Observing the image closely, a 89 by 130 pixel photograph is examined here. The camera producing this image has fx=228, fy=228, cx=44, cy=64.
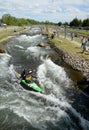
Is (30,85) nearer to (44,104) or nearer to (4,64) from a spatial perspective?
(44,104)

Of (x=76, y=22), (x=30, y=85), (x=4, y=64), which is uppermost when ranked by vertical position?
(x=76, y=22)

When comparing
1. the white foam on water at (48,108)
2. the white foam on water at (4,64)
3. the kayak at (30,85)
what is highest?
the kayak at (30,85)

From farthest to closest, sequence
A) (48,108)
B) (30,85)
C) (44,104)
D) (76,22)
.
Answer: (76,22) < (30,85) < (44,104) < (48,108)

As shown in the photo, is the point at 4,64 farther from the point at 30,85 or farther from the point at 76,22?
the point at 76,22

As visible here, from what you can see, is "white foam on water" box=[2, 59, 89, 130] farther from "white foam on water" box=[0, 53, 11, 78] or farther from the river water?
"white foam on water" box=[0, 53, 11, 78]

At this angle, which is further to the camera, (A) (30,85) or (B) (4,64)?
(B) (4,64)

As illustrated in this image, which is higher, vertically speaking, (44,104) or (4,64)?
(4,64)

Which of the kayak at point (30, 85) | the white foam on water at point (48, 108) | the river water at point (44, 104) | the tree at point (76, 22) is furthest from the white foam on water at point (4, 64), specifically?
the tree at point (76, 22)

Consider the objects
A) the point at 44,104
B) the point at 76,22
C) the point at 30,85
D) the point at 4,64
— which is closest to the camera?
the point at 44,104

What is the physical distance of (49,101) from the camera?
78.8 feet

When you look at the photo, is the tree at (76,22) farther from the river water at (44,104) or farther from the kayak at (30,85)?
the kayak at (30,85)

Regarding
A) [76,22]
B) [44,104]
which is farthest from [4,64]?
[76,22]

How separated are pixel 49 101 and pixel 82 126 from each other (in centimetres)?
556

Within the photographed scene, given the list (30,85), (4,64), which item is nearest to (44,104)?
(30,85)
